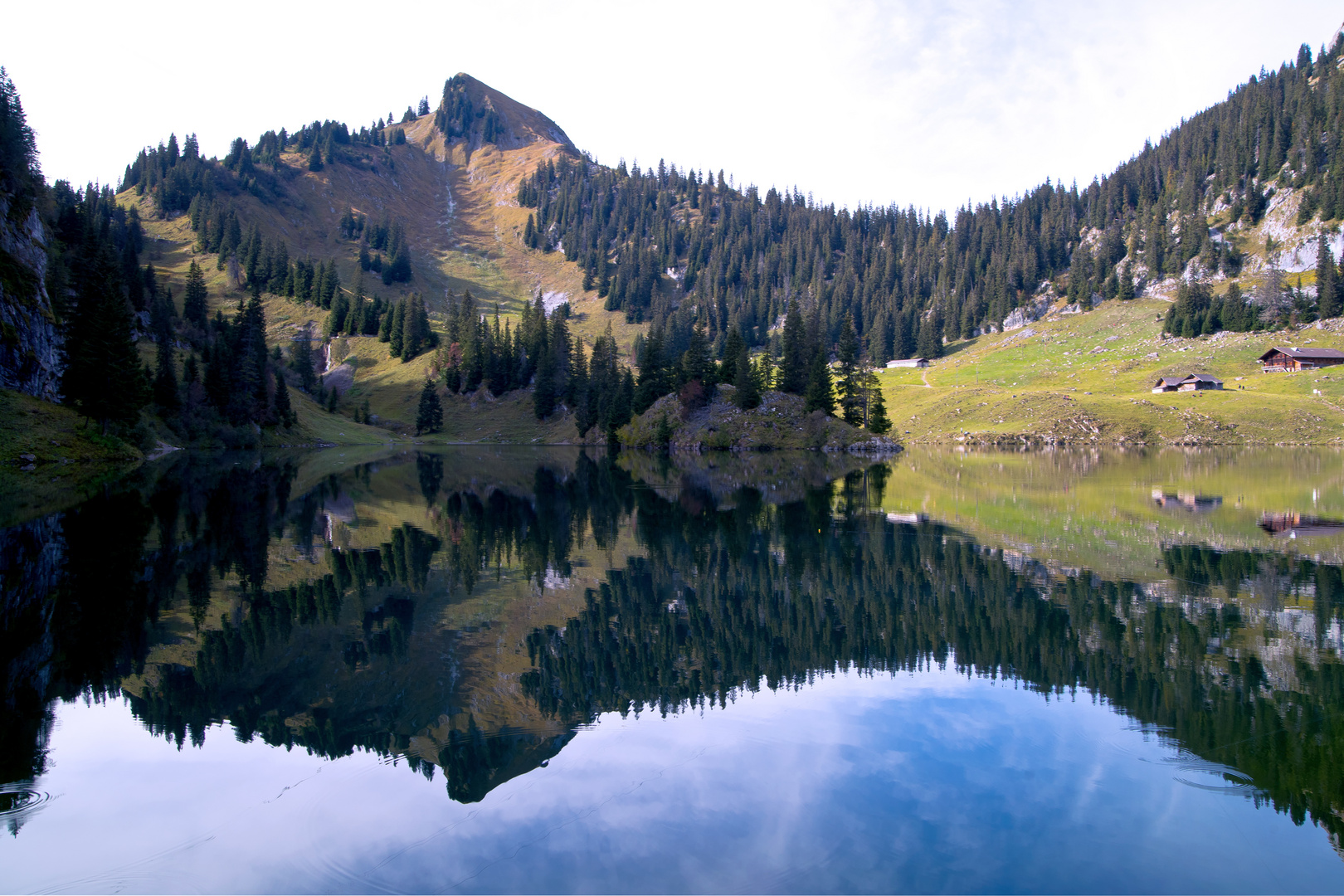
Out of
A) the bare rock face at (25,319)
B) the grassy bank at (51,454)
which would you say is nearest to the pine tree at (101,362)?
the bare rock face at (25,319)

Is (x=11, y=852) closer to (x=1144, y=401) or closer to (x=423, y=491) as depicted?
(x=423, y=491)

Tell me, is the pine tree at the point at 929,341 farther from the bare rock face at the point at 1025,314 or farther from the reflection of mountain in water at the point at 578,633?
the reflection of mountain in water at the point at 578,633

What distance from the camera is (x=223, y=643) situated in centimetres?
1541

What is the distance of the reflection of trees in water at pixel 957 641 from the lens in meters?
11.3

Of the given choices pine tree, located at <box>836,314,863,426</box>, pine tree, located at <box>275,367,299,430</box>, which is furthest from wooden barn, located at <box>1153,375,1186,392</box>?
pine tree, located at <box>275,367,299,430</box>

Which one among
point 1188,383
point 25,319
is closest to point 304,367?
point 25,319

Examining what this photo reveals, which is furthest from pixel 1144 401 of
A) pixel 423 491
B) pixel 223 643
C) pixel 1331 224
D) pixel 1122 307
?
pixel 223 643

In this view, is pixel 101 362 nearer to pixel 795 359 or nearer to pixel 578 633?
pixel 578 633

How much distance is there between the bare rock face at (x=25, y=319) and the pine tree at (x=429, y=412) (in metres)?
66.9

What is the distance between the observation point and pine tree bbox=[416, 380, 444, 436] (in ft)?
433

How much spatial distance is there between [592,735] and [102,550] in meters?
21.9

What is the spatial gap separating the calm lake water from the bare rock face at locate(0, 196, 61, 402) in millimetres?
41577

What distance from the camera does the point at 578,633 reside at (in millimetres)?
16844

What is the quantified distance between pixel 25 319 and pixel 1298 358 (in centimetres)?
16308
